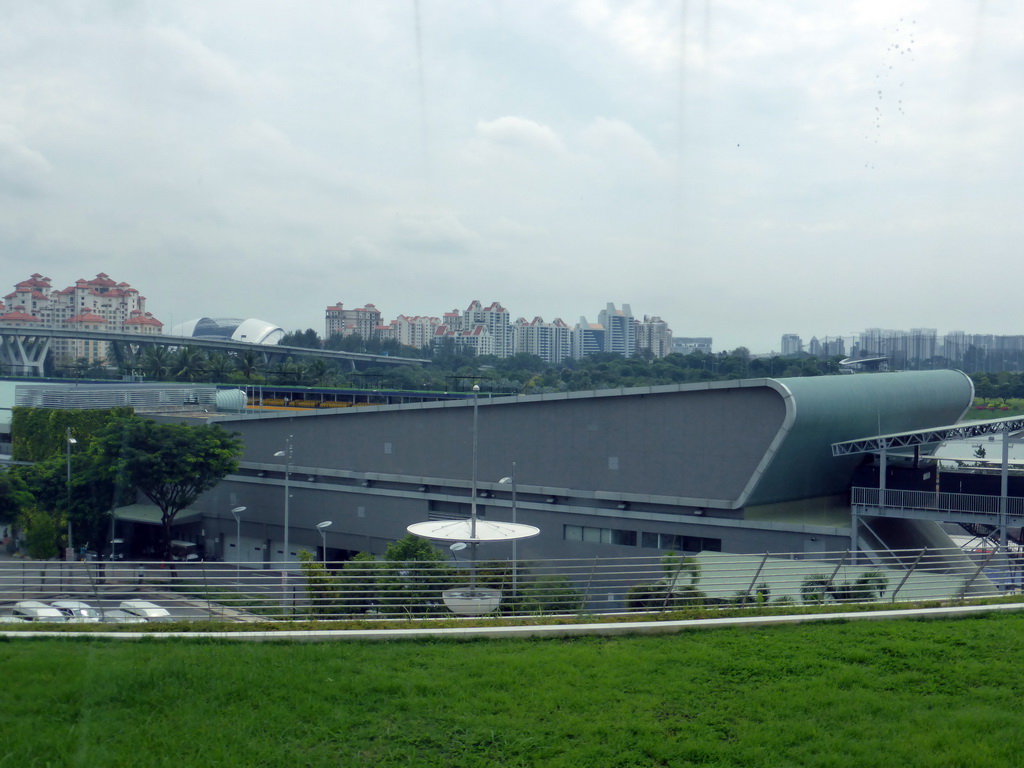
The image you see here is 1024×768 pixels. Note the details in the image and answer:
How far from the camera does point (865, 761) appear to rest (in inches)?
150

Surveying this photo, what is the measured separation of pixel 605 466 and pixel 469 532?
607 cm

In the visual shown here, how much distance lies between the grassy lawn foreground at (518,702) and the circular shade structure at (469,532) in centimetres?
573

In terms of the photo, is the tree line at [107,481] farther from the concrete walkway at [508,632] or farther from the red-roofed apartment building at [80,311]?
the red-roofed apartment building at [80,311]

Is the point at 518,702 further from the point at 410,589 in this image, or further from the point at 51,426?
the point at 51,426

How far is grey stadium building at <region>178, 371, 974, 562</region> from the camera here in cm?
1555

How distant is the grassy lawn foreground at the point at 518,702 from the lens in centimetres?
387

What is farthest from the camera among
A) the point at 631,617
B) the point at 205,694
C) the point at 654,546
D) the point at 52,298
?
the point at 52,298

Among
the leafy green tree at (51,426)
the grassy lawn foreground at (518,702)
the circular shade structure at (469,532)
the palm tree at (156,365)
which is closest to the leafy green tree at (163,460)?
the leafy green tree at (51,426)

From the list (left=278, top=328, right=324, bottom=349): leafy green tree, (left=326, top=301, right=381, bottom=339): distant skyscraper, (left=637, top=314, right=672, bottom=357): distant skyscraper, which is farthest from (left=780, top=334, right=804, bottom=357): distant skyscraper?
(left=326, top=301, right=381, bottom=339): distant skyscraper

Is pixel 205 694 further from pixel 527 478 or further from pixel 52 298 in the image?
pixel 52 298

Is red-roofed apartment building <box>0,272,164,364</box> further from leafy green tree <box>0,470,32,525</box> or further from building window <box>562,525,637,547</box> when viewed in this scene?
building window <box>562,525,637,547</box>

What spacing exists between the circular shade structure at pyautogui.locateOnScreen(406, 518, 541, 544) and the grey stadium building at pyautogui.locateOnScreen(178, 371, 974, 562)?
13.3ft

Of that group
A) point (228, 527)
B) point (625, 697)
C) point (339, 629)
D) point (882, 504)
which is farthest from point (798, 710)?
point (228, 527)

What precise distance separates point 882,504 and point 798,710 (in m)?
11.8
